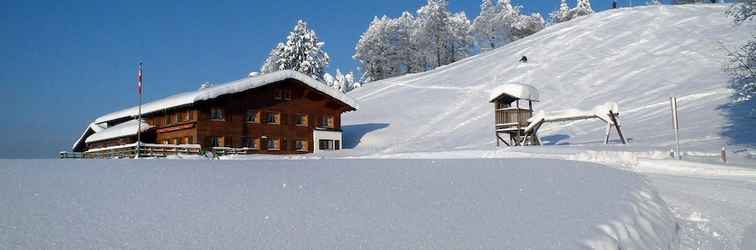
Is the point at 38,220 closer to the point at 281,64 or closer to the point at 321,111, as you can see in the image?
the point at 321,111

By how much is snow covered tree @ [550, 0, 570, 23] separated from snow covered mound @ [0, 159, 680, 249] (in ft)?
393

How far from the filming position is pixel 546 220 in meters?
5.65

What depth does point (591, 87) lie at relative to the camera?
5184 centimetres

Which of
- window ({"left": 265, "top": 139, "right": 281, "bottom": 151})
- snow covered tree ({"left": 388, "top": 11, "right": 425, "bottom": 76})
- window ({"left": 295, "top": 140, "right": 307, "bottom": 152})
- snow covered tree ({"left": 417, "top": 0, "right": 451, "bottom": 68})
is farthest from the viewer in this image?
snow covered tree ({"left": 388, "top": 11, "right": 425, "bottom": 76})

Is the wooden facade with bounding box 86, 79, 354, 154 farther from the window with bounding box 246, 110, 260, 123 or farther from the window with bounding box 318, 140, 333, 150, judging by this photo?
the window with bounding box 318, 140, 333, 150

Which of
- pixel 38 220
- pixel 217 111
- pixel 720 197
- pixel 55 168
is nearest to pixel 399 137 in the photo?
pixel 217 111

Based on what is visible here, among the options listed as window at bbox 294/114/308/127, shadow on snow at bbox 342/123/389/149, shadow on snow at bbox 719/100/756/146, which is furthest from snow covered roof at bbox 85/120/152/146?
shadow on snow at bbox 719/100/756/146

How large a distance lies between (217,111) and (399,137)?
50.4 feet

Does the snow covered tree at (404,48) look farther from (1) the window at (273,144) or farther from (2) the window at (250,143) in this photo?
(2) the window at (250,143)

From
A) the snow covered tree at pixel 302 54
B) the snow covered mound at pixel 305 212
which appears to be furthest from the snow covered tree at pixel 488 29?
the snow covered mound at pixel 305 212

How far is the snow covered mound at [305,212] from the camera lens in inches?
153

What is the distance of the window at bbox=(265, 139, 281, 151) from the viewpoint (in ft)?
138

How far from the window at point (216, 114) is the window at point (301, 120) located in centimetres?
643

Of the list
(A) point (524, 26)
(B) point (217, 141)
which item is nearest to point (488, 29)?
(A) point (524, 26)
